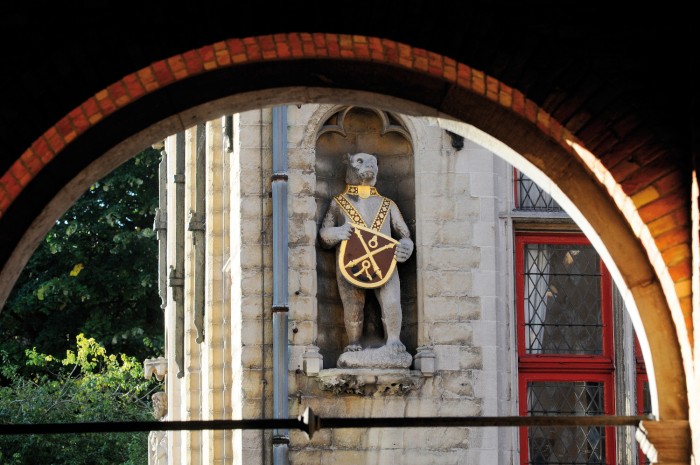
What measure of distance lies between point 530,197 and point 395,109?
8248 millimetres

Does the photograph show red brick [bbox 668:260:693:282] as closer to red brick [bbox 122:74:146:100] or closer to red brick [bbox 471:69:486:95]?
red brick [bbox 471:69:486:95]

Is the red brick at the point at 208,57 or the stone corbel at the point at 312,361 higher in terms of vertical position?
the red brick at the point at 208,57

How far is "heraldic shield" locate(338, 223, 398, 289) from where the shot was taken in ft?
56.4

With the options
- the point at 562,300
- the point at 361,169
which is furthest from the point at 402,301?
the point at 562,300

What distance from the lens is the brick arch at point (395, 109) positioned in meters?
8.79

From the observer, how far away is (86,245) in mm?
37375

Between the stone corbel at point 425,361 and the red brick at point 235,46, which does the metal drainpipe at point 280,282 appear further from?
the red brick at point 235,46

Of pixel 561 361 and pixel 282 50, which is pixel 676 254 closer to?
pixel 282 50

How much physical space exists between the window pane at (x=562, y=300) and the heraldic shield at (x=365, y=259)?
4.74 feet

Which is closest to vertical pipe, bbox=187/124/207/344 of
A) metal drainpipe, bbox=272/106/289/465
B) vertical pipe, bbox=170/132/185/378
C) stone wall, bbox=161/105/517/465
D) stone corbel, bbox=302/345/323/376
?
vertical pipe, bbox=170/132/185/378

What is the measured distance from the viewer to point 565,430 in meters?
17.7

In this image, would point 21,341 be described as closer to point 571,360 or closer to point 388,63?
point 571,360

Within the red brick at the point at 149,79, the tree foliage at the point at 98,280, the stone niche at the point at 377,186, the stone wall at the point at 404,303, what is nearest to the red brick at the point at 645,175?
the red brick at the point at 149,79

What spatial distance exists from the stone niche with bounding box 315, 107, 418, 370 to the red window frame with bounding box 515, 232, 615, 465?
3.40 ft
